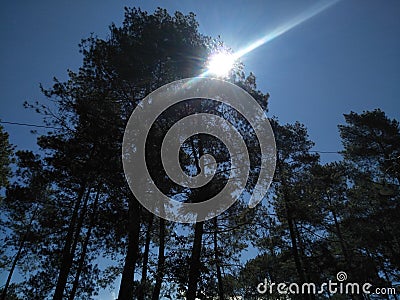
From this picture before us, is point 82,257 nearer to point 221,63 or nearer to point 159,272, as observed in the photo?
point 159,272

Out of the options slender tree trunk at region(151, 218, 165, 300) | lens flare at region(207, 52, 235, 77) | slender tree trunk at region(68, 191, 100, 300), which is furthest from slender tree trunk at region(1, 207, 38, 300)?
lens flare at region(207, 52, 235, 77)

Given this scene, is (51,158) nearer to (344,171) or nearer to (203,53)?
(203,53)

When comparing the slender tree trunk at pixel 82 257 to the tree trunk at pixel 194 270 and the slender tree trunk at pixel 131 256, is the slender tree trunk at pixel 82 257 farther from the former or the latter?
the tree trunk at pixel 194 270

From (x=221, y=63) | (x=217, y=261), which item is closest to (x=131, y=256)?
(x=217, y=261)

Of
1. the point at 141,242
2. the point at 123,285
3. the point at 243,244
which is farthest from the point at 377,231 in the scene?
the point at 123,285

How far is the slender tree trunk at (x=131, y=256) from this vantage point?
261 inches

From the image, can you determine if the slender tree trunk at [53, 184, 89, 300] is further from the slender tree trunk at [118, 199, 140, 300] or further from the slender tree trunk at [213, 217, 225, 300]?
the slender tree trunk at [213, 217, 225, 300]

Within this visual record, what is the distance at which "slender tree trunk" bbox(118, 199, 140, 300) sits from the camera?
21.7 ft

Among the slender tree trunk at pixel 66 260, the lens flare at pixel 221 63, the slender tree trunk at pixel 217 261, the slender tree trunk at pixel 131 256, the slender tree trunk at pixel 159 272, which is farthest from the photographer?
the slender tree trunk at pixel 66 260

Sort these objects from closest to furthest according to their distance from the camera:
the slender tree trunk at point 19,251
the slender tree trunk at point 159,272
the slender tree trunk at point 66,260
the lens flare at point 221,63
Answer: the slender tree trunk at point 159,272, the lens flare at point 221,63, the slender tree trunk at point 66,260, the slender tree trunk at point 19,251

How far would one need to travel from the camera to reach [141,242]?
1097 cm

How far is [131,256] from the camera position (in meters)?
7.09

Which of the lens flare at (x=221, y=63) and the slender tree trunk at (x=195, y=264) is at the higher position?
the lens flare at (x=221, y=63)

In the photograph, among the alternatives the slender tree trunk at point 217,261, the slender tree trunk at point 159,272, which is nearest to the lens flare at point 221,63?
the slender tree trunk at point 217,261
